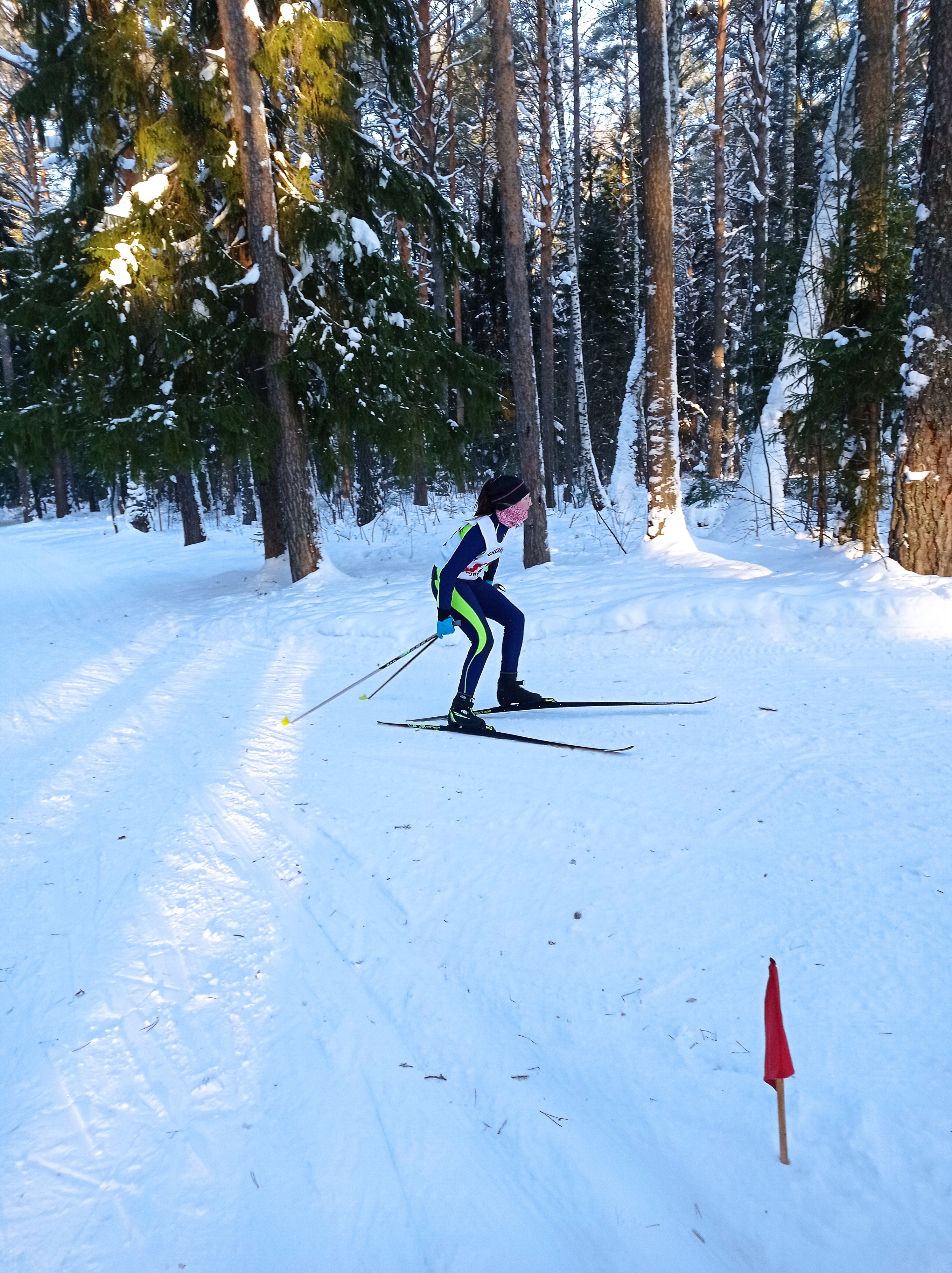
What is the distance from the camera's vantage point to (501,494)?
19.2 ft

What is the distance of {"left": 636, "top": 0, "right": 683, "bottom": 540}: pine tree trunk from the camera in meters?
10.4

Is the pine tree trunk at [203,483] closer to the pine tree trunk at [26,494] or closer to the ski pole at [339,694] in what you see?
the ski pole at [339,694]

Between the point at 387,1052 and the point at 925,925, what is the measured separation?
216cm

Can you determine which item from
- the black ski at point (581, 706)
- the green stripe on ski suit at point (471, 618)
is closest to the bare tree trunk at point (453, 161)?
the green stripe on ski suit at point (471, 618)

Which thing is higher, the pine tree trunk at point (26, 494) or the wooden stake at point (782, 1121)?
the pine tree trunk at point (26, 494)

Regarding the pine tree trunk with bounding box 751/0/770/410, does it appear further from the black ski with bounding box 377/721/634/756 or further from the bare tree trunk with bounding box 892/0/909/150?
the black ski with bounding box 377/721/634/756

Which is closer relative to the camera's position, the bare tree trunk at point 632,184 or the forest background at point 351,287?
the forest background at point 351,287

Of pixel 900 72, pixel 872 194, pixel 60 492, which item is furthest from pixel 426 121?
pixel 60 492

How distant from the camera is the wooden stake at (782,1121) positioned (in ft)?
6.53

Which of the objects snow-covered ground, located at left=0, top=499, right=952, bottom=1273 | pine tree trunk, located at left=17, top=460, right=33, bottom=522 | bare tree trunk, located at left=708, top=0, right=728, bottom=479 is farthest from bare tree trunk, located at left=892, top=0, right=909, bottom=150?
pine tree trunk, located at left=17, top=460, right=33, bottom=522

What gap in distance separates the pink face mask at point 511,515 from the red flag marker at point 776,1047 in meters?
4.31

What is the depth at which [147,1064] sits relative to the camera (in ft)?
8.74

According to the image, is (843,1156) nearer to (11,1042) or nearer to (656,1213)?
(656,1213)

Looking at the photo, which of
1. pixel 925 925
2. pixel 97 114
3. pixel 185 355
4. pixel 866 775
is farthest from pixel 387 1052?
pixel 97 114
